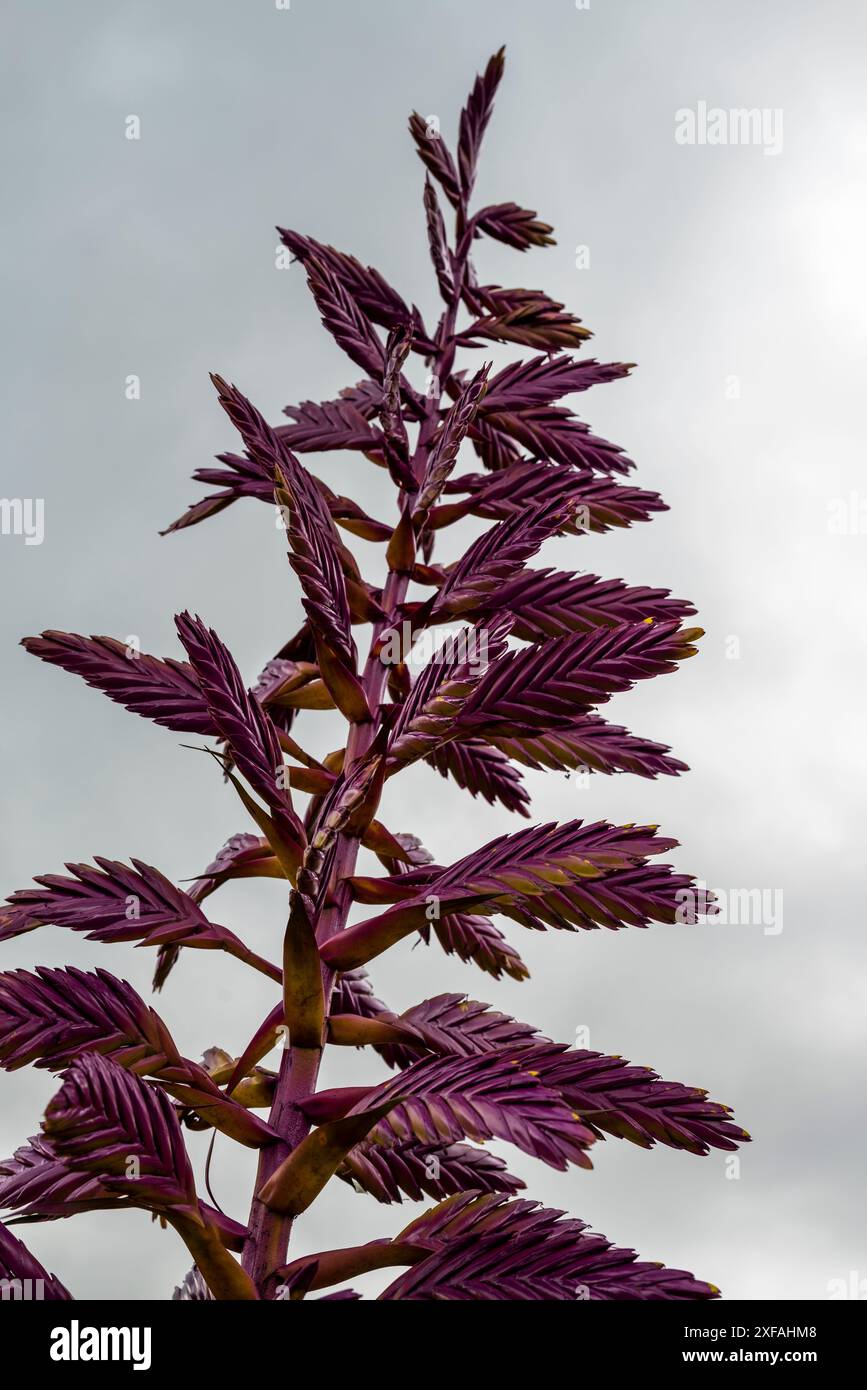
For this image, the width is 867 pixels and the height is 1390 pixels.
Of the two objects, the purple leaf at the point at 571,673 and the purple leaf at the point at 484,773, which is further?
Answer: the purple leaf at the point at 484,773

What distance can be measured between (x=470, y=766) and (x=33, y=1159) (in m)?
1.20

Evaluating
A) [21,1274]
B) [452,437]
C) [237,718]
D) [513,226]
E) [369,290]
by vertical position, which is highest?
[513,226]

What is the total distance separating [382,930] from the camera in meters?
1.83

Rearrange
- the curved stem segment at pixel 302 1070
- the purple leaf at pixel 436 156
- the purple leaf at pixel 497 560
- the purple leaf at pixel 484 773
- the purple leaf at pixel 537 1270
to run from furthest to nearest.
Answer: the purple leaf at pixel 436 156 → the purple leaf at pixel 484 773 → the purple leaf at pixel 497 560 → the curved stem segment at pixel 302 1070 → the purple leaf at pixel 537 1270

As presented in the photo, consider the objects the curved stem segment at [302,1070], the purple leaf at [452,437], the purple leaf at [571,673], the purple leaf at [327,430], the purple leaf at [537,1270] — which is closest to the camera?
the purple leaf at [537,1270]

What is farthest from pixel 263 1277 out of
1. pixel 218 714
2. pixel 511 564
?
pixel 511 564

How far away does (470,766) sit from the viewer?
8.68ft

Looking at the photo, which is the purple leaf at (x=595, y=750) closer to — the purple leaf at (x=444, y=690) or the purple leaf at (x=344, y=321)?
the purple leaf at (x=444, y=690)

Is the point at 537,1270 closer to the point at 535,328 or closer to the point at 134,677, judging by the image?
the point at 134,677

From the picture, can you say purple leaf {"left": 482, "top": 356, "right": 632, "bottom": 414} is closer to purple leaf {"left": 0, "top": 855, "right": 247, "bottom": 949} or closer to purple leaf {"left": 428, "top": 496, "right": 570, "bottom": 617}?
purple leaf {"left": 428, "top": 496, "right": 570, "bottom": 617}

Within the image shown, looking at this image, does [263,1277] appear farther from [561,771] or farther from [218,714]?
[561,771]

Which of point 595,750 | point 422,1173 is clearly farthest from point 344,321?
point 422,1173

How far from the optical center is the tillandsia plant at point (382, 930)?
1585mm

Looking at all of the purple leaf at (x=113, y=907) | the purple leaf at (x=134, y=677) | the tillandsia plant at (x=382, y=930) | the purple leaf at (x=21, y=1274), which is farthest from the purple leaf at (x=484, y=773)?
the purple leaf at (x=21, y=1274)
